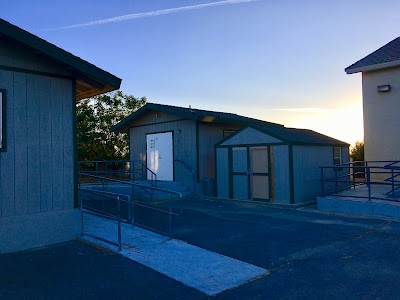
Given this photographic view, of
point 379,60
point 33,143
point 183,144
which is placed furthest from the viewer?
point 183,144

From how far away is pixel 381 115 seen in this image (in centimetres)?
1373

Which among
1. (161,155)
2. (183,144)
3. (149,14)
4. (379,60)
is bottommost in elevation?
(161,155)

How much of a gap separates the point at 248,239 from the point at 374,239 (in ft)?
8.50

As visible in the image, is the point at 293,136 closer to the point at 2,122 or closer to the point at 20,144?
the point at 20,144

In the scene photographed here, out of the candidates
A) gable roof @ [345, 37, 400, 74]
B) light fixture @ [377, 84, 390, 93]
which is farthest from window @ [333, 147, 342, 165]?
gable roof @ [345, 37, 400, 74]

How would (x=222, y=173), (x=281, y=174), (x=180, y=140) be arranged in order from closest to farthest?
(x=281, y=174), (x=222, y=173), (x=180, y=140)

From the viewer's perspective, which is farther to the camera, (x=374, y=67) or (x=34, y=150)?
(x=374, y=67)

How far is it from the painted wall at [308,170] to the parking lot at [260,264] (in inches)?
116

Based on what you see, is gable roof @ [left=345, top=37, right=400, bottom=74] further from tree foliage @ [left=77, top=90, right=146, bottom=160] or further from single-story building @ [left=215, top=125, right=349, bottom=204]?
tree foliage @ [left=77, top=90, right=146, bottom=160]

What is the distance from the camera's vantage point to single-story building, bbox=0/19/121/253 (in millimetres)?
6309

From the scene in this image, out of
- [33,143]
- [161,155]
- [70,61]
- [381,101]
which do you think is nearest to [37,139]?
[33,143]

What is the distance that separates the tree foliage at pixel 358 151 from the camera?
2088 centimetres

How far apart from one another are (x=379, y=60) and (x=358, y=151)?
9.07 m

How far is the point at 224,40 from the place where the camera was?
48.3 ft
